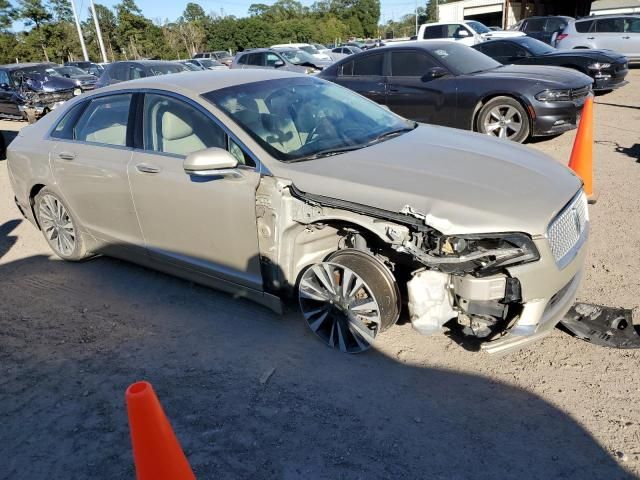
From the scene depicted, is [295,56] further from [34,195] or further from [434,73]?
[34,195]

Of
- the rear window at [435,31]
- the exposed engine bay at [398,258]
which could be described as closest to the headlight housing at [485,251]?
the exposed engine bay at [398,258]

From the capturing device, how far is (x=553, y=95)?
745 cm

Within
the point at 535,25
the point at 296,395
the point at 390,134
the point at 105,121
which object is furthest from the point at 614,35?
the point at 296,395

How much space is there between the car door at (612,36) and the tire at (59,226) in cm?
1694

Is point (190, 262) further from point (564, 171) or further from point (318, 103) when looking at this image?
point (564, 171)

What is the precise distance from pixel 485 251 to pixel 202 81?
2.50 meters

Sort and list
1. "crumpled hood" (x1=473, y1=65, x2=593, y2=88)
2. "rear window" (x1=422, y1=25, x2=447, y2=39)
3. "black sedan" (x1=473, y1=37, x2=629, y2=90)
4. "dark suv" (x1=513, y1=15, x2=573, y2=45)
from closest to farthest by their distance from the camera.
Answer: "crumpled hood" (x1=473, y1=65, x2=593, y2=88), "black sedan" (x1=473, y1=37, x2=629, y2=90), "rear window" (x1=422, y1=25, x2=447, y2=39), "dark suv" (x1=513, y1=15, x2=573, y2=45)

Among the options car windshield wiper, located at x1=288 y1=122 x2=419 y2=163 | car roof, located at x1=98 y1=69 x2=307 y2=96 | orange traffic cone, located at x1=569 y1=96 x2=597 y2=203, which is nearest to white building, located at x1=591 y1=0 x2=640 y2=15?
orange traffic cone, located at x1=569 y1=96 x2=597 y2=203

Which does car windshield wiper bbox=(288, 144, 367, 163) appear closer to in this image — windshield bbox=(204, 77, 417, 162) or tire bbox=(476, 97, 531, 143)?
windshield bbox=(204, 77, 417, 162)

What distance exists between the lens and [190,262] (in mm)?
3814

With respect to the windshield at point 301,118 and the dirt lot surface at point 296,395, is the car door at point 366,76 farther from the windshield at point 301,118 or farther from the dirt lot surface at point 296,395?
the dirt lot surface at point 296,395

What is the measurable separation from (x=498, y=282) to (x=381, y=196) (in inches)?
30.3

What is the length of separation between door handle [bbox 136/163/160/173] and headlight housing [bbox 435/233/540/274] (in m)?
2.16

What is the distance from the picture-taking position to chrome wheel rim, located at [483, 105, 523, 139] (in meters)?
7.70
